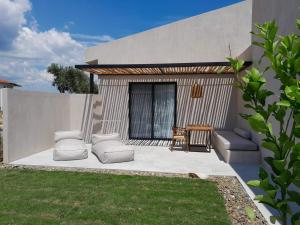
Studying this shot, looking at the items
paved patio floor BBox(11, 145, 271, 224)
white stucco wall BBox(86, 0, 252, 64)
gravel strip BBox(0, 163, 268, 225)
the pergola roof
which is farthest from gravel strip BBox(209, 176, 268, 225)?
white stucco wall BBox(86, 0, 252, 64)

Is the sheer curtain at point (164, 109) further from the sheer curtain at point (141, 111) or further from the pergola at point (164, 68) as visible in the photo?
the pergola at point (164, 68)

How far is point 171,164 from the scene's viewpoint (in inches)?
293

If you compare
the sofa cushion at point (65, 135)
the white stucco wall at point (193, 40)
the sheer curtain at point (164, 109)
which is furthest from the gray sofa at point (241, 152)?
the sofa cushion at point (65, 135)

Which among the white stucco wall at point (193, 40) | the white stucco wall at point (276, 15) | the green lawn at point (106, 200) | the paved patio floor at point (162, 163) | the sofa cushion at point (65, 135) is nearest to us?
the green lawn at point (106, 200)

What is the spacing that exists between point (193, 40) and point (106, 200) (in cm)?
806

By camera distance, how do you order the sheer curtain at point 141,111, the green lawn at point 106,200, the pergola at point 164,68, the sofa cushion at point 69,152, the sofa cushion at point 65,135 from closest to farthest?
the green lawn at point 106,200
the sofa cushion at point 69,152
the pergola at point 164,68
the sofa cushion at point 65,135
the sheer curtain at point 141,111

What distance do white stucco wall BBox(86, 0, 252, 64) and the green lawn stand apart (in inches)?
251

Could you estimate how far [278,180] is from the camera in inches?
47.8

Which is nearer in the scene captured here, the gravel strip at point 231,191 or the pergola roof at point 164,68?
the gravel strip at point 231,191

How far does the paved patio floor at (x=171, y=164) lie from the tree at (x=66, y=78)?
74.8 feet

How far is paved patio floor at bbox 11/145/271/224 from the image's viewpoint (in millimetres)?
6684

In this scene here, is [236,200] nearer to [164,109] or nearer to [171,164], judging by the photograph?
[171,164]

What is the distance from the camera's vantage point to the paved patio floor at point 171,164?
6684mm

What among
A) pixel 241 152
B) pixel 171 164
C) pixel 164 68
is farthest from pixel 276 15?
pixel 171 164
